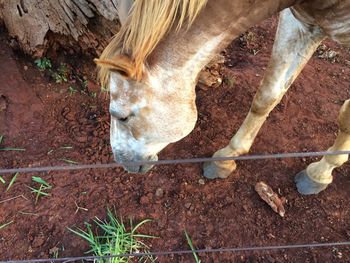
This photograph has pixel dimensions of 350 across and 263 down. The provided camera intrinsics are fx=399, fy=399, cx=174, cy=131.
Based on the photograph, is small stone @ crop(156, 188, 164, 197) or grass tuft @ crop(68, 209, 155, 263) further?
small stone @ crop(156, 188, 164, 197)

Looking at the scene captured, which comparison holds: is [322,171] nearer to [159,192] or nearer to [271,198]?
[271,198]

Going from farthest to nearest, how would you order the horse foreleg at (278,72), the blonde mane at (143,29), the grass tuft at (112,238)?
the grass tuft at (112,238), the horse foreleg at (278,72), the blonde mane at (143,29)

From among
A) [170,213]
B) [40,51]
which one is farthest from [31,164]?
[170,213]

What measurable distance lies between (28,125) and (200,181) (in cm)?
107

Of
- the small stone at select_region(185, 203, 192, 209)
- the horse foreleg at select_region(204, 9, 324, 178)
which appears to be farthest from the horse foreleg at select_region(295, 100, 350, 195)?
the small stone at select_region(185, 203, 192, 209)

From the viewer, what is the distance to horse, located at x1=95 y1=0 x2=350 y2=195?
1.16 meters

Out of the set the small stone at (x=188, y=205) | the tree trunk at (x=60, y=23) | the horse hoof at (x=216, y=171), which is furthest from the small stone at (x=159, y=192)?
the tree trunk at (x=60, y=23)

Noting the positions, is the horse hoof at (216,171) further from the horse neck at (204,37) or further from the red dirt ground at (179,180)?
the horse neck at (204,37)

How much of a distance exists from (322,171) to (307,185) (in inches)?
4.2

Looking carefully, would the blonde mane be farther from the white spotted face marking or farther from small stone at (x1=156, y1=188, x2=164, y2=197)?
small stone at (x1=156, y1=188, x2=164, y2=197)

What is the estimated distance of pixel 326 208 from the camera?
2131mm

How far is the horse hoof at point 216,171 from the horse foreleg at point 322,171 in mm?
372

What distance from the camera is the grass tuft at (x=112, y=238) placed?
74.6 inches

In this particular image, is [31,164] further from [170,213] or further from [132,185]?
[170,213]
